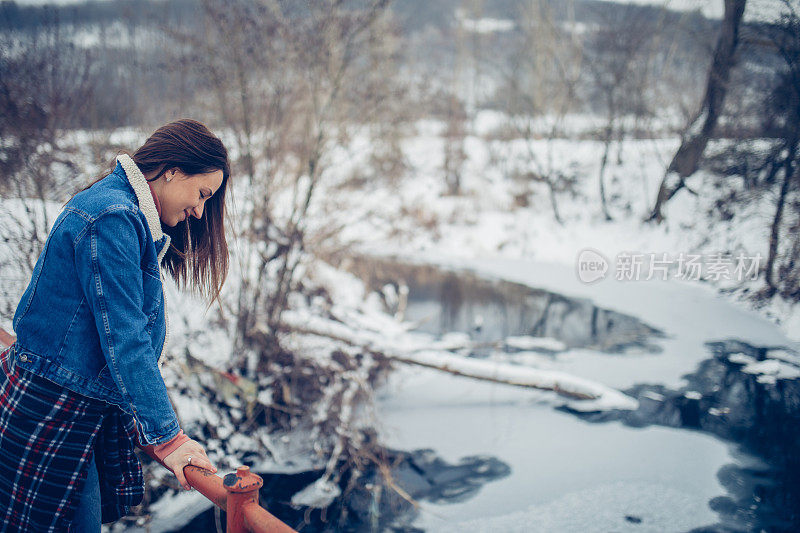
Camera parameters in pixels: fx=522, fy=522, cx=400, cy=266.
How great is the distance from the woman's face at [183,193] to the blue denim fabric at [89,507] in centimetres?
74

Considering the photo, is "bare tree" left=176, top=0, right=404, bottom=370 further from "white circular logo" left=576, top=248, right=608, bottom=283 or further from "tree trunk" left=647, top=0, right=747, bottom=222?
"tree trunk" left=647, top=0, right=747, bottom=222

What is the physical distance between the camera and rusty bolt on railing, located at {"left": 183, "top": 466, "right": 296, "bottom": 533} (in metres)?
1.36

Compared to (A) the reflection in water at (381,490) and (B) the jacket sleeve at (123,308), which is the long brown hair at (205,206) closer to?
(B) the jacket sleeve at (123,308)

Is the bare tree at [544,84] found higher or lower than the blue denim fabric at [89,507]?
higher

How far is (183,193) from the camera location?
158cm

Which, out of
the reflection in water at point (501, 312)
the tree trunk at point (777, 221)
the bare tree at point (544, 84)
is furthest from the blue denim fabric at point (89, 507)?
the bare tree at point (544, 84)

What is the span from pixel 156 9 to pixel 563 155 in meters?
14.6

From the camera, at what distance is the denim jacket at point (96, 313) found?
129cm

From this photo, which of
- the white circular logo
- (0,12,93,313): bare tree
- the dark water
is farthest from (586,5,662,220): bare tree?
(0,12,93,313): bare tree

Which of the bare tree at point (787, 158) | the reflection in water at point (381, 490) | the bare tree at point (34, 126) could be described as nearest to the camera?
the bare tree at point (34, 126)

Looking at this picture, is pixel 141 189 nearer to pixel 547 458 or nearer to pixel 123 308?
pixel 123 308

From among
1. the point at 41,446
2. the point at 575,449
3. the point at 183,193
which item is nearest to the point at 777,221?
the point at 575,449

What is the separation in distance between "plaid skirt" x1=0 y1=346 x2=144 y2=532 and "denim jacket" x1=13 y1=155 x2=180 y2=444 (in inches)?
2.0

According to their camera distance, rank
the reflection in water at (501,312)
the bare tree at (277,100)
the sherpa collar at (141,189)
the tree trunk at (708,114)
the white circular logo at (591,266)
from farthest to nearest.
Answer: the white circular logo at (591,266), the tree trunk at (708,114), the reflection in water at (501,312), the bare tree at (277,100), the sherpa collar at (141,189)
